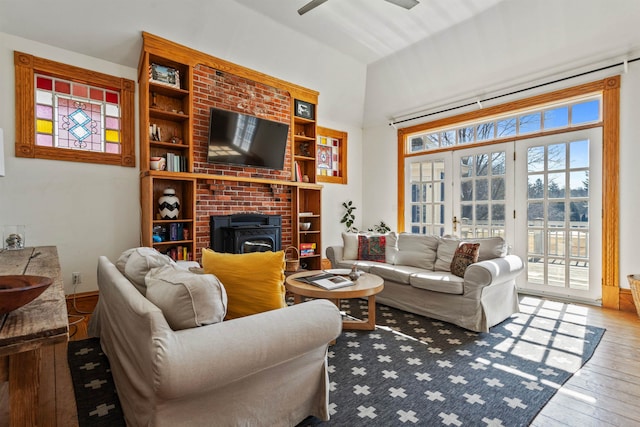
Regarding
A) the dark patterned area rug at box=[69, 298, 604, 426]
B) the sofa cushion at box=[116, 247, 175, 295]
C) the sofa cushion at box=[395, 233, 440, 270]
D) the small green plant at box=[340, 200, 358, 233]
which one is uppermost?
the small green plant at box=[340, 200, 358, 233]

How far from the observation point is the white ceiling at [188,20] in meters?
3.06

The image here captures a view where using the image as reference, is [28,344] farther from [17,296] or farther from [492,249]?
[492,249]

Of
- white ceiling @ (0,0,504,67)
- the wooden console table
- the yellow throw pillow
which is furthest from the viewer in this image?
white ceiling @ (0,0,504,67)

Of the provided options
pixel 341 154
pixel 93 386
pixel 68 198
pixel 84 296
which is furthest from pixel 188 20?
pixel 93 386

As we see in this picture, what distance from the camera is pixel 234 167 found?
14.3 ft

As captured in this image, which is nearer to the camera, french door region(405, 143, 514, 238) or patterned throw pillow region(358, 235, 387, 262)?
patterned throw pillow region(358, 235, 387, 262)

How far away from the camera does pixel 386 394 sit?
6.34ft

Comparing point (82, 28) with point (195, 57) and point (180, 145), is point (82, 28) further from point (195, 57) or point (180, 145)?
point (180, 145)

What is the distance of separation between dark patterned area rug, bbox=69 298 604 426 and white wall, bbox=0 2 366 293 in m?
1.26

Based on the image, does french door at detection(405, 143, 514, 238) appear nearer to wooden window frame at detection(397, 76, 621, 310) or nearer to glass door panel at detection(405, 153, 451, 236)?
glass door panel at detection(405, 153, 451, 236)

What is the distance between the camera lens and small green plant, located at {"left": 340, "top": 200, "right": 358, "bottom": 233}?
5.97 metres

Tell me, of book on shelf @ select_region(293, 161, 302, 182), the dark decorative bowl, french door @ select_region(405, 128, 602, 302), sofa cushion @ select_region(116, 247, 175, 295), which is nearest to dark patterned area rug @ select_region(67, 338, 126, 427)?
sofa cushion @ select_region(116, 247, 175, 295)

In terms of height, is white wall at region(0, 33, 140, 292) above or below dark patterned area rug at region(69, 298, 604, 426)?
above

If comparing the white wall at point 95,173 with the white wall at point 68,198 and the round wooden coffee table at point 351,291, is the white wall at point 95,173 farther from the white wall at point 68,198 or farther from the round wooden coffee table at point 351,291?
the round wooden coffee table at point 351,291
